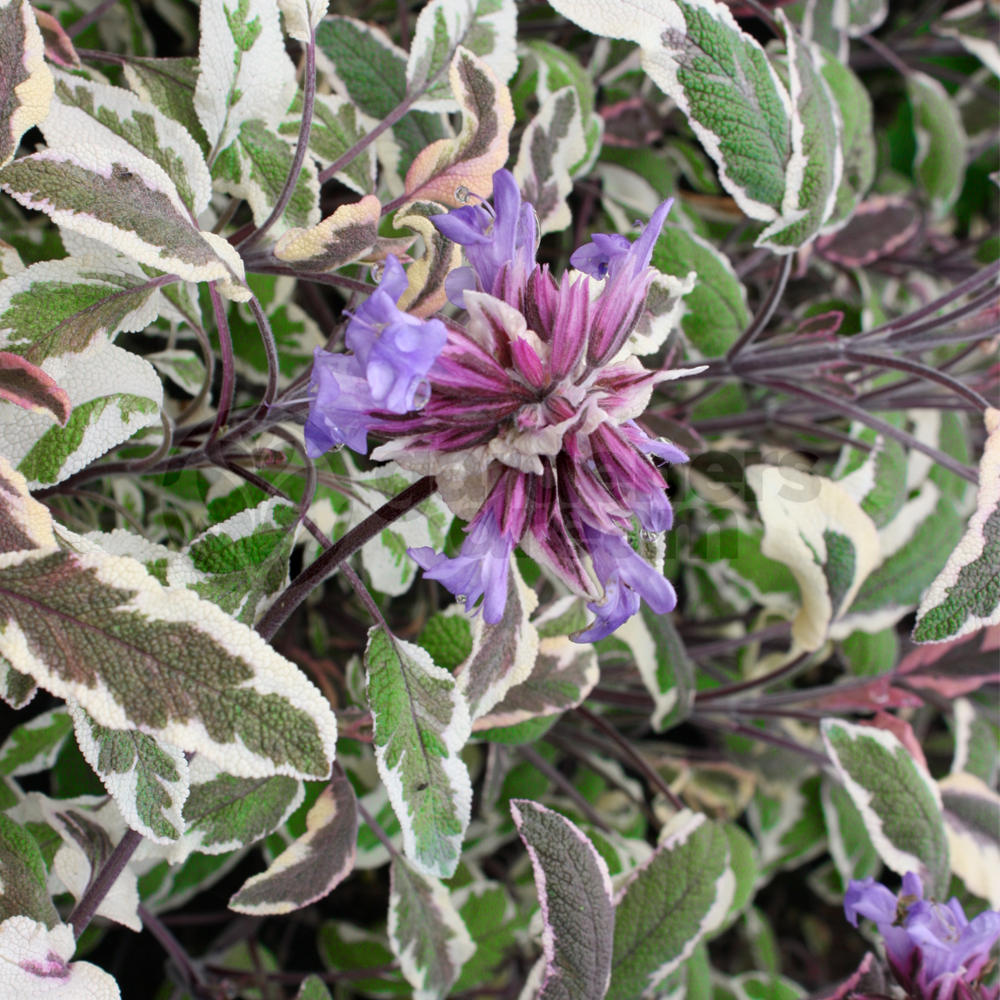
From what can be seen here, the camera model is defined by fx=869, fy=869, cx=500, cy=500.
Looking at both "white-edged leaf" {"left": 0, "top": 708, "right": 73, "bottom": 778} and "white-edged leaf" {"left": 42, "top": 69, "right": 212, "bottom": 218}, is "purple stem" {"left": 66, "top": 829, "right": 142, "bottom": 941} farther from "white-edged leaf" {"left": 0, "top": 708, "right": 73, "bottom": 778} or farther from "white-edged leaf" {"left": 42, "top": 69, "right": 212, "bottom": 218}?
"white-edged leaf" {"left": 42, "top": 69, "right": 212, "bottom": 218}

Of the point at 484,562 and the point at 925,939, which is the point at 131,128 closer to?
the point at 484,562

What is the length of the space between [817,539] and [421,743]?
0.44 meters

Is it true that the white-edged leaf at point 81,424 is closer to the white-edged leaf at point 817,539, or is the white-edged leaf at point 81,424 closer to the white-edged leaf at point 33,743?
the white-edged leaf at point 33,743

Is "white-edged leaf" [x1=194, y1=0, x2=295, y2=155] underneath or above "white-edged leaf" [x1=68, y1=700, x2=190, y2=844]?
above

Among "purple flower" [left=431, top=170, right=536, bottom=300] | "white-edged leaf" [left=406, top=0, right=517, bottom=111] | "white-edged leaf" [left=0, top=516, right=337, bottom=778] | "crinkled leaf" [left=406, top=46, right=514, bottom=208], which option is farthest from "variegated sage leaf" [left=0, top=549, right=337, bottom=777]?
"white-edged leaf" [left=406, top=0, right=517, bottom=111]

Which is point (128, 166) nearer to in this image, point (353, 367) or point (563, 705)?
point (353, 367)

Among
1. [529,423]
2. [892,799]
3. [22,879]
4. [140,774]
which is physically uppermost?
[529,423]

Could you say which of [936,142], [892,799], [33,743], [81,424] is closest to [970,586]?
[892,799]

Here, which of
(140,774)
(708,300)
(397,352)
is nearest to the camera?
(397,352)

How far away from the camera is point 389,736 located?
52 cm

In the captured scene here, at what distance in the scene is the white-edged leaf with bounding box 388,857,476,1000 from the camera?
0.75 meters

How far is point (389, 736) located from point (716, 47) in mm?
518

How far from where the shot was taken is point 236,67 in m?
0.57

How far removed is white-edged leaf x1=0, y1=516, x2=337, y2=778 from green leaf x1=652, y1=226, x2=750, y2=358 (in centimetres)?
60
